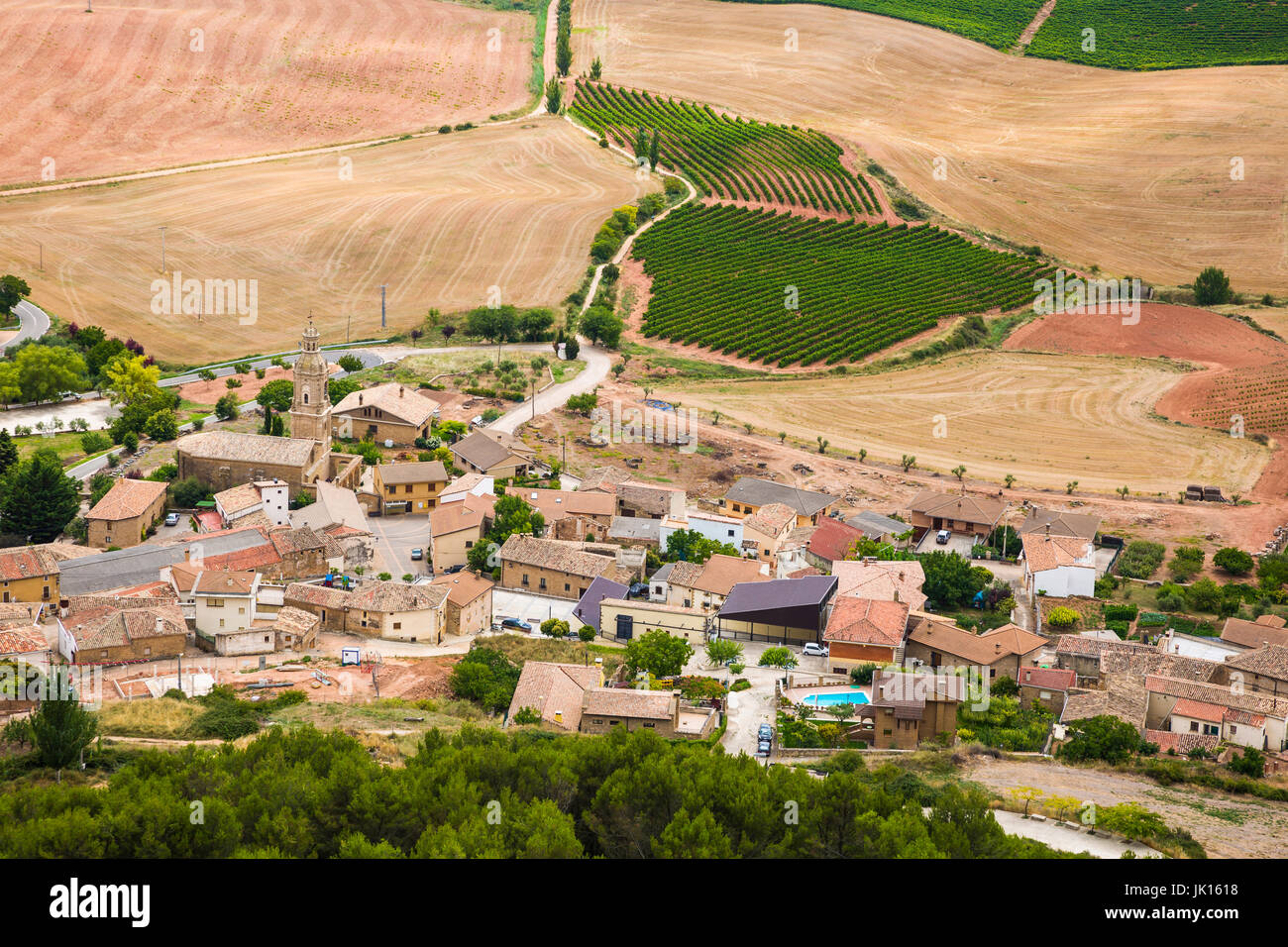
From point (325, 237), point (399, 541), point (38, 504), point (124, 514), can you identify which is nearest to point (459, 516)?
point (399, 541)

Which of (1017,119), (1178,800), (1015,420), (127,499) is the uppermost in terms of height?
(1017,119)

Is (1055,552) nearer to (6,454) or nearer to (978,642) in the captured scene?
(978,642)

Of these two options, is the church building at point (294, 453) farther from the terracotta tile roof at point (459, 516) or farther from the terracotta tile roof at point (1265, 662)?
the terracotta tile roof at point (1265, 662)

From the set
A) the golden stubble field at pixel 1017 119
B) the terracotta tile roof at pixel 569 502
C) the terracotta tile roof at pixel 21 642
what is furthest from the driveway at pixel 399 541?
the golden stubble field at pixel 1017 119

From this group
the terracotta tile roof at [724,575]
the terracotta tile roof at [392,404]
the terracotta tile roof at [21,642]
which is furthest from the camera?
the terracotta tile roof at [392,404]

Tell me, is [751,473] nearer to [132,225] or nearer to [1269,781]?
[1269,781]

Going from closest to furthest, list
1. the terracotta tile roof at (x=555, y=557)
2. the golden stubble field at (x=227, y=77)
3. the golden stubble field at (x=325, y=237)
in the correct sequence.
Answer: the terracotta tile roof at (x=555, y=557)
the golden stubble field at (x=325, y=237)
the golden stubble field at (x=227, y=77)

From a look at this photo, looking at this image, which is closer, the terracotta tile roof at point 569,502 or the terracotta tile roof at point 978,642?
the terracotta tile roof at point 978,642
